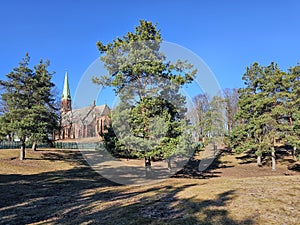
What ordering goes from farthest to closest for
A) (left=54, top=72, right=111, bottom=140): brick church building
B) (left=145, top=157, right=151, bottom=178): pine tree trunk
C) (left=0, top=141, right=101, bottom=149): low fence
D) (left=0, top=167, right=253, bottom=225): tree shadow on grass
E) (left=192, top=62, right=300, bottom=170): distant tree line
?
1. (left=54, top=72, right=111, bottom=140): brick church building
2. (left=0, top=141, right=101, bottom=149): low fence
3. (left=192, top=62, right=300, bottom=170): distant tree line
4. (left=145, top=157, right=151, bottom=178): pine tree trunk
5. (left=0, top=167, right=253, bottom=225): tree shadow on grass

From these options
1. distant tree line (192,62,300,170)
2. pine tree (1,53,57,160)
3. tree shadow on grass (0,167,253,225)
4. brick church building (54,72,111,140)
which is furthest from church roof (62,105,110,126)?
tree shadow on grass (0,167,253,225)

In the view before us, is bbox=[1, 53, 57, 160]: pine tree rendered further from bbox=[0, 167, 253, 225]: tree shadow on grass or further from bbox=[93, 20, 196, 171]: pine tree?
bbox=[0, 167, 253, 225]: tree shadow on grass

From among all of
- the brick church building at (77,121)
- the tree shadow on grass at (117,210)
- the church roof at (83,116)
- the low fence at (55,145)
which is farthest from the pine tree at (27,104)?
the church roof at (83,116)

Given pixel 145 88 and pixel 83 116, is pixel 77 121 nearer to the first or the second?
A: pixel 83 116

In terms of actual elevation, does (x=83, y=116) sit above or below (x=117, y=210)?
above

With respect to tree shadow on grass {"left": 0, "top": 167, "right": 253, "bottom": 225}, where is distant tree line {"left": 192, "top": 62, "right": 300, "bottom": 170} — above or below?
above

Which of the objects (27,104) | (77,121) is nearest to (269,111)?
(27,104)

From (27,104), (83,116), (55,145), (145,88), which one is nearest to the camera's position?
(145,88)

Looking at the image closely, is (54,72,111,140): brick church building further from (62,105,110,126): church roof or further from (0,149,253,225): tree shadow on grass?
(0,149,253,225): tree shadow on grass

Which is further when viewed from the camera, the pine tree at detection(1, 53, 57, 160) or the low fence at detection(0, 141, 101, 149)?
the low fence at detection(0, 141, 101, 149)

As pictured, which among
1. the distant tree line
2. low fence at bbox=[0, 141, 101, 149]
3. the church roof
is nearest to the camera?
the distant tree line

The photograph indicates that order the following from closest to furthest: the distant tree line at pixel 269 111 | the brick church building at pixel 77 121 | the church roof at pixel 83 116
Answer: the distant tree line at pixel 269 111, the brick church building at pixel 77 121, the church roof at pixel 83 116

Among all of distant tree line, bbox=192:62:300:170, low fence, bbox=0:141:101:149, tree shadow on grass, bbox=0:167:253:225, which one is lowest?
tree shadow on grass, bbox=0:167:253:225

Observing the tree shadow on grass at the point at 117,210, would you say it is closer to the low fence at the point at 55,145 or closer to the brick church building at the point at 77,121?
the low fence at the point at 55,145
